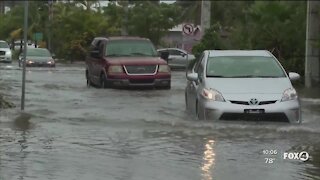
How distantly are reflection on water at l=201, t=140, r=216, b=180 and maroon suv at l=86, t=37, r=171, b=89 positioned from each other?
10.7m

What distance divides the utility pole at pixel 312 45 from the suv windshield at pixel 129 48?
531cm

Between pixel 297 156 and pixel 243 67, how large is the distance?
4.20 m

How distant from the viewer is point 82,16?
5178 centimetres

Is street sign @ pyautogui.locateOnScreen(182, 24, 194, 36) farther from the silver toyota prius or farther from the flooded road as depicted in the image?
the silver toyota prius

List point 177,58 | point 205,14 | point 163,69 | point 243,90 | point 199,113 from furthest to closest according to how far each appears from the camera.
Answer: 1. point 177,58
2. point 205,14
3. point 163,69
4. point 199,113
5. point 243,90

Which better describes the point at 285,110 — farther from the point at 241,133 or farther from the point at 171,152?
the point at 171,152

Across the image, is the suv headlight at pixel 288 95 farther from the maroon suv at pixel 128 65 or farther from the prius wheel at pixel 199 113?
the maroon suv at pixel 128 65

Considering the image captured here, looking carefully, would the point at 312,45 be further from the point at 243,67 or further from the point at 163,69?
the point at 243,67

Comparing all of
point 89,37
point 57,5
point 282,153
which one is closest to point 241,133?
point 282,153

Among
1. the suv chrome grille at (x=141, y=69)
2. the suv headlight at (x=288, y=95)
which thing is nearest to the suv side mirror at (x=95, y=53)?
the suv chrome grille at (x=141, y=69)

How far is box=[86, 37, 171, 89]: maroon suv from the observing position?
20359 millimetres

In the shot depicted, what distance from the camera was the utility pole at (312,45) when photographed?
75.4ft

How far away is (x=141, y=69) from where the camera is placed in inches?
808

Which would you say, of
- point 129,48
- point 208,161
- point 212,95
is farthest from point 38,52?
point 208,161
